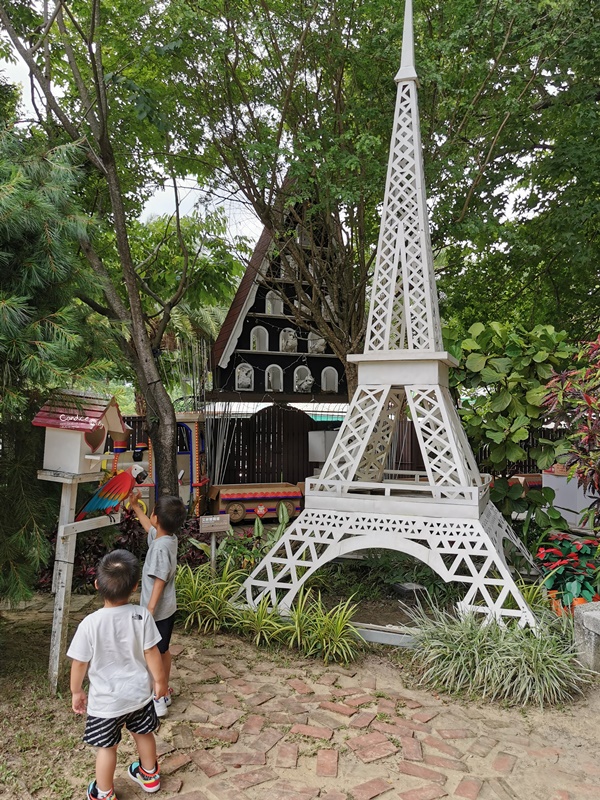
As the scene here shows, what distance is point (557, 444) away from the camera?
6.09 m

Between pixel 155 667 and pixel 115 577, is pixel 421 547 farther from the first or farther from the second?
pixel 115 577

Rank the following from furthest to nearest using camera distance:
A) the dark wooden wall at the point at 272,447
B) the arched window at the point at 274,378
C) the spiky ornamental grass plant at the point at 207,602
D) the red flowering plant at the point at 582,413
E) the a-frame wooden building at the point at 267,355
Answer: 1. the arched window at the point at 274,378
2. the dark wooden wall at the point at 272,447
3. the a-frame wooden building at the point at 267,355
4. the spiky ornamental grass plant at the point at 207,602
5. the red flowering plant at the point at 582,413

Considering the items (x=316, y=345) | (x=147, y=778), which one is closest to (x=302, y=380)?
(x=316, y=345)

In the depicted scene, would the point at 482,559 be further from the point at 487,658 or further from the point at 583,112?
the point at 583,112

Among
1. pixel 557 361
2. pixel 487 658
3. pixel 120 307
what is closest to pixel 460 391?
pixel 557 361

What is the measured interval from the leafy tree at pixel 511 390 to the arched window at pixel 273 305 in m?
5.44

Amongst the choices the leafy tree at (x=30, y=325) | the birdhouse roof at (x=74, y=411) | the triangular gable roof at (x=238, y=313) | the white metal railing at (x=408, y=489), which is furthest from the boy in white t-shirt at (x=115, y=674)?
the triangular gable roof at (x=238, y=313)

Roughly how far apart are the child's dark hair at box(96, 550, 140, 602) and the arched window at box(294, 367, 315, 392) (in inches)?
361

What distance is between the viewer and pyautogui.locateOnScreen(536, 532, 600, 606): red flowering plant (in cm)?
547

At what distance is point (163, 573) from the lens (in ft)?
13.2

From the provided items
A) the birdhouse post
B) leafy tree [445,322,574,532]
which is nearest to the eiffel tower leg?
leafy tree [445,322,574,532]

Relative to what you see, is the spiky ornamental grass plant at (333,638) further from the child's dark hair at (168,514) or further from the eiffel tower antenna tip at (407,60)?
the eiffel tower antenna tip at (407,60)

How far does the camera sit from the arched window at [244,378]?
1170 cm

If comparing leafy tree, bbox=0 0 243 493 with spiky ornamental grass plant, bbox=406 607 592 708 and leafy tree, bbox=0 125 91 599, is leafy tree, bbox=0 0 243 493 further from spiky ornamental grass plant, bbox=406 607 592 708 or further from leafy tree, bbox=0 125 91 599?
spiky ornamental grass plant, bbox=406 607 592 708
